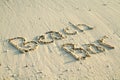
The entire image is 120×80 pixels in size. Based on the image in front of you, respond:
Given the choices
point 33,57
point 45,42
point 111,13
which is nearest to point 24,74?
point 33,57

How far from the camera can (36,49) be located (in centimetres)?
541

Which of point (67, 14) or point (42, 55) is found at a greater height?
point (67, 14)

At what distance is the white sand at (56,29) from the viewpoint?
185 inches

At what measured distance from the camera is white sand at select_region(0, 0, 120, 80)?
15.4 ft

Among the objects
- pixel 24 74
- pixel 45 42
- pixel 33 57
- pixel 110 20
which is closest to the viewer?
pixel 24 74

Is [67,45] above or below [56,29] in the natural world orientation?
below

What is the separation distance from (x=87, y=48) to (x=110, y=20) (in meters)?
1.52

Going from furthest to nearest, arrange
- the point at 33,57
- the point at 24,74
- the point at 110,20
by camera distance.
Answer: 1. the point at 110,20
2. the point at 33,57
3. the point at 24,74

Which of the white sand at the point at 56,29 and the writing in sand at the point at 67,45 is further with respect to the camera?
the writing in sand at the point at 67,45

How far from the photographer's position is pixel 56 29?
20.4ft

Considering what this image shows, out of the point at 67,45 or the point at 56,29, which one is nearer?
the point at 67,45

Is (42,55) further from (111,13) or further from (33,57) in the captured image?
(111,13)

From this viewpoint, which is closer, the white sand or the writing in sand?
the white sand

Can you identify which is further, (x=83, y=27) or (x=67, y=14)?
(x=67, y=14)
